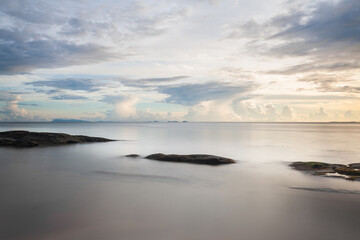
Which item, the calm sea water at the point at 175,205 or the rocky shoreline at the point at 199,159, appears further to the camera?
the rocky shoreline at the point at 199,159

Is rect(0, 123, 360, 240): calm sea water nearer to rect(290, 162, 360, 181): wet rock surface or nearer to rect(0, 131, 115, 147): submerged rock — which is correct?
rect(290, 162, 360, 181): wet rock surface

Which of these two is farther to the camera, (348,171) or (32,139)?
(32,139)

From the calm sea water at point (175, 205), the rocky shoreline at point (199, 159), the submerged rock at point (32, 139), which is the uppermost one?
the submerged rock at point (32, 139)

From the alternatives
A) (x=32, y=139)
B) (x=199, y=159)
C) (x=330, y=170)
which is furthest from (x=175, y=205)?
(x=32, y=139)

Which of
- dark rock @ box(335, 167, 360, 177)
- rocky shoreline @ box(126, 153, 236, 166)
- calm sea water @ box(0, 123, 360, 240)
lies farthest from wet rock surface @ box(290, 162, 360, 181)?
rocky shoreline @ box(126, 153, 236, 166)

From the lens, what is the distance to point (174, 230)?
29.8ft

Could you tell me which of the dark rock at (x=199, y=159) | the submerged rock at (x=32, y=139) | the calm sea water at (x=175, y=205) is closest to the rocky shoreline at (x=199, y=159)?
the dark rock at (x=199, y=159)

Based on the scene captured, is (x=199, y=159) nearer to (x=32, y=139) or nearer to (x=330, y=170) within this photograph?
(x=330, y=170)

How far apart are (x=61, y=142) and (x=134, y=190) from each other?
29.5 metres

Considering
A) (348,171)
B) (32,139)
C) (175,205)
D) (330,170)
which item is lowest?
(175,205)

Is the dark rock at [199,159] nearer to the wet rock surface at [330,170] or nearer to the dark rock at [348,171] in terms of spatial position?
the wet rock surface at [330,170]

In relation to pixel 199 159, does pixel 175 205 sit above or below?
below

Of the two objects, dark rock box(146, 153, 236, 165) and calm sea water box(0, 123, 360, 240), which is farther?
dark rock box(146, 153, 236, 165)

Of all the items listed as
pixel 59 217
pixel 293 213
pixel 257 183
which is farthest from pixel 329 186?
pixel 59 217
